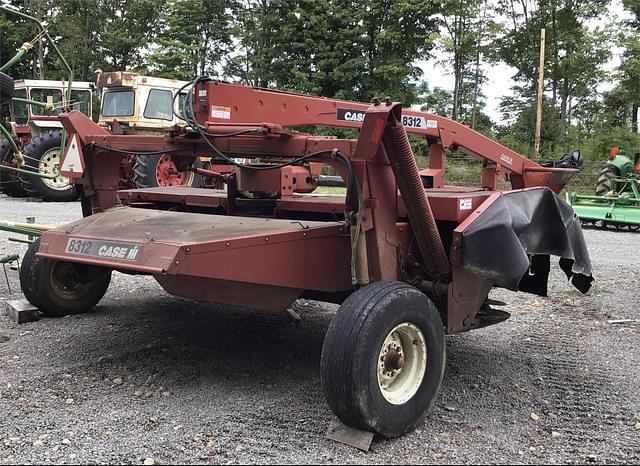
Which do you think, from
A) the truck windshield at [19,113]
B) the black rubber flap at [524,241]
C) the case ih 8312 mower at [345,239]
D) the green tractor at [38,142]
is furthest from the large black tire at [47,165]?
the black rubber flap at [524,241]

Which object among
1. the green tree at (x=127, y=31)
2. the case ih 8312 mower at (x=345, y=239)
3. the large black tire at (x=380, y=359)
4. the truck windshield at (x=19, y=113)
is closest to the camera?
the large black tire at (x=380, y=359)

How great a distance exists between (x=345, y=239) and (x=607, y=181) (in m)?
12.2

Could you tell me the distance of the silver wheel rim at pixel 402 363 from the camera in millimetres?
3338

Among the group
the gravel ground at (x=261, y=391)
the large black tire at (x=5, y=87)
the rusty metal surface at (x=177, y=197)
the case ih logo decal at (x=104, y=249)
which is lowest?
the gravel ground at (x=261, y=391)

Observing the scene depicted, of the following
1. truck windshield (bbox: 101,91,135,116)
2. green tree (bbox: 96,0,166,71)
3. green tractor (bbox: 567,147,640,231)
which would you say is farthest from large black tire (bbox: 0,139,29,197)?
green tree (bbox: 96,0,166,71)

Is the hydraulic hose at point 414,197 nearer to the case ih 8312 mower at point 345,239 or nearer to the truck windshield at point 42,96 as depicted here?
the case ih 8312 mower at point 345,239

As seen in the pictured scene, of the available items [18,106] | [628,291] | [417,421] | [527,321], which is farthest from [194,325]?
[18,106]

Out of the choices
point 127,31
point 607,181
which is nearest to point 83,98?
point 607,181

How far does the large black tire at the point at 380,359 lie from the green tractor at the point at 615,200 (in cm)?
1042

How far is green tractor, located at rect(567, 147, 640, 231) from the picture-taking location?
41.7 ft

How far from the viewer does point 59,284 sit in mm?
5152

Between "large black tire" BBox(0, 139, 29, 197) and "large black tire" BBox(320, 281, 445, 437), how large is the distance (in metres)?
13.6

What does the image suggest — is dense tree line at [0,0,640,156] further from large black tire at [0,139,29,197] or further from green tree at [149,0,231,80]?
large black tire at [0,139,29,197]

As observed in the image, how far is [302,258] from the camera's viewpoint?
377cm
